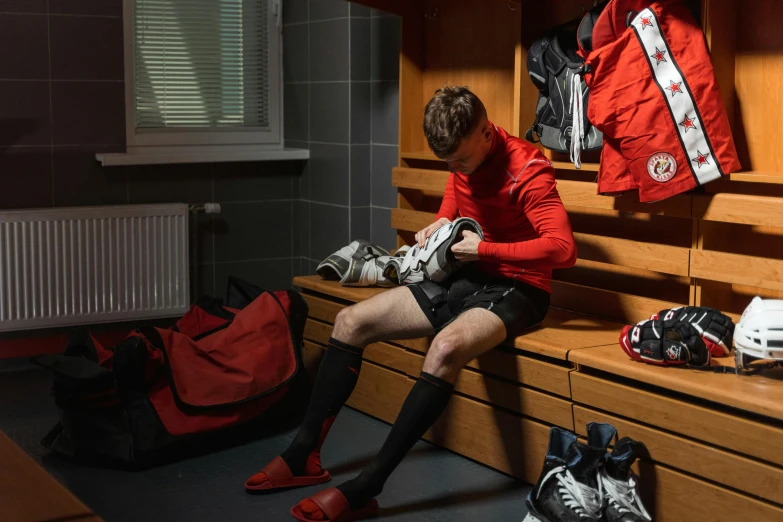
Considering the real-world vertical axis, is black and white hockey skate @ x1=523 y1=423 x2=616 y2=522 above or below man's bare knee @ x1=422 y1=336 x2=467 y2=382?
below

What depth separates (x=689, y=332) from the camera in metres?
2.63

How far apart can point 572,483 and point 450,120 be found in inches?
41.1

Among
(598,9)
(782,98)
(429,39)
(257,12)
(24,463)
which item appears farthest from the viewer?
(257,12)

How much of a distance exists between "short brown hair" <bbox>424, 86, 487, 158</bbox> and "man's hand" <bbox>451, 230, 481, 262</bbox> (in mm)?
271

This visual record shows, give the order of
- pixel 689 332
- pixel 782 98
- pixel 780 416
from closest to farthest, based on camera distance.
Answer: pixel 780 416
pixel 689 332
pixel 782 98

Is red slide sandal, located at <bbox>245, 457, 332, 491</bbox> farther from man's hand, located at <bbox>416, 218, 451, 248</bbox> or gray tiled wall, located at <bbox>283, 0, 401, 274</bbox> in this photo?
gray tiled wall, located at <bbox>283, 0, 401, 274</bbox>

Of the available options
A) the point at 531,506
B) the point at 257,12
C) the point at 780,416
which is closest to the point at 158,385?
the point at 531,506

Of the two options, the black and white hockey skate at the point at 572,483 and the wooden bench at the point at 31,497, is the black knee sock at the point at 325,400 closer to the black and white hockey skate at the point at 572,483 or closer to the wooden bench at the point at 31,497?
the black and white hockey skate at the point at 572,483

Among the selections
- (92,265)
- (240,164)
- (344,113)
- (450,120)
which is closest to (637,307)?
(450,120)

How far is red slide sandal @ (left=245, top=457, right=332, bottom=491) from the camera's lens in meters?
2.89

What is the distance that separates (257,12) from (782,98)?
9.34 ft

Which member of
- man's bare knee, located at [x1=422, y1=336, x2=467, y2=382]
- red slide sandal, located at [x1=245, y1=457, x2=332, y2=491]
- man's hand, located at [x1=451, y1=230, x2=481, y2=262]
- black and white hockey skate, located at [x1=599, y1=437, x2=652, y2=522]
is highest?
man's hand, located at [x1=451, y1=230, x2=481, y2=262]

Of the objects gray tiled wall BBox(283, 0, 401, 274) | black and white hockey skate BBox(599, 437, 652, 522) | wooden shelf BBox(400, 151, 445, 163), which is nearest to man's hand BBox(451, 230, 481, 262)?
black and white hockey skate BBox(599, 437, 652, 522)

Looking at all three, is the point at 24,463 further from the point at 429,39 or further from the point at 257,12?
the point at 257,12
